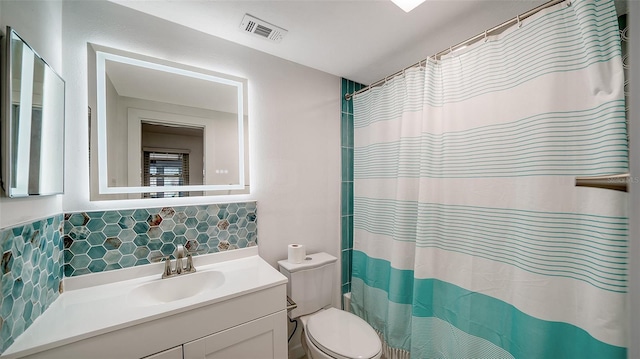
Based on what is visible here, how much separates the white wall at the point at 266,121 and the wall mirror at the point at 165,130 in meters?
0.06

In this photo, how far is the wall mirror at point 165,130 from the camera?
1.25m

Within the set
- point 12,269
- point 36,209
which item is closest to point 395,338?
point 12,269

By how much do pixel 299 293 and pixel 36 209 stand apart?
1369 millimetres

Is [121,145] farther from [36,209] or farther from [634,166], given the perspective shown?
[634,166]

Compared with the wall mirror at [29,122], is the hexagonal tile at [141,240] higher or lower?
lower

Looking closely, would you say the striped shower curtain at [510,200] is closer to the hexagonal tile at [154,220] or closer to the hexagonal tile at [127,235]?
the hexagonal tile at [154,220]

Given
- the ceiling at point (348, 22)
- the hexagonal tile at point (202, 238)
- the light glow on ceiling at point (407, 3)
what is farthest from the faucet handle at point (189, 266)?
the light glow on ceiling at point (407, 3)

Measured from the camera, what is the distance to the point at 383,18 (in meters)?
1.33

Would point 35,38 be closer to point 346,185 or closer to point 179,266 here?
point 179,266

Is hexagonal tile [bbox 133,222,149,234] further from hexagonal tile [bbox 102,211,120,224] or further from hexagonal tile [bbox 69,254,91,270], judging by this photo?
hexagonal tile [bbox 69,254,91,270]

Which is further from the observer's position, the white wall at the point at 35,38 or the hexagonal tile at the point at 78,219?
the hexagonal tile at the point at 78,219

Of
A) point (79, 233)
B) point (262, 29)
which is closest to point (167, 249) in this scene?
point (79, 233)

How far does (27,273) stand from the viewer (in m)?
0.85

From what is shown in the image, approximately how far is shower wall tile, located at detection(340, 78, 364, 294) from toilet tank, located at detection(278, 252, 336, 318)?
0.38m
